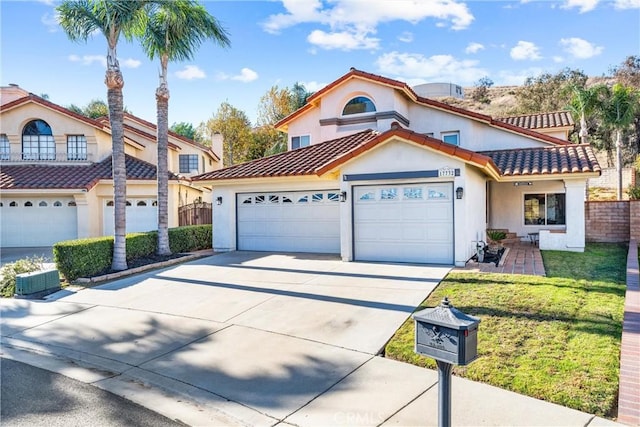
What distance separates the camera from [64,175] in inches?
857

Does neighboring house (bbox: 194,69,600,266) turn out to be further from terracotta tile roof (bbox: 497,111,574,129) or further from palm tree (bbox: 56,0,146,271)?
terracotta tile roof (bbox: 497,111,574,129)

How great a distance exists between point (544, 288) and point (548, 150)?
10599 mm

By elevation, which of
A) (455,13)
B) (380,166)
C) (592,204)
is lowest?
(592,204)

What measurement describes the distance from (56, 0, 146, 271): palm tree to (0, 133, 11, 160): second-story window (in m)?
13.6

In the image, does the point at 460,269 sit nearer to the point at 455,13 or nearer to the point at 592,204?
the point at 592,204

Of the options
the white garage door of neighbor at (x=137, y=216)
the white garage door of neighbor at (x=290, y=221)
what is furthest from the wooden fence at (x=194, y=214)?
the white garage door of neighbor at (x=290, y=221)

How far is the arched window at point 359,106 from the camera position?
19994mm

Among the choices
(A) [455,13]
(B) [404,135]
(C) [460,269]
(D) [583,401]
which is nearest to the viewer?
(D) [583,401]

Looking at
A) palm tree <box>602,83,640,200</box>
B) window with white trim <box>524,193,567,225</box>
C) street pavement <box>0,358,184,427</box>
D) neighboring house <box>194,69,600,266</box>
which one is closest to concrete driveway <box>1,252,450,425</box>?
street pavement <box>0,358,184,427</box>

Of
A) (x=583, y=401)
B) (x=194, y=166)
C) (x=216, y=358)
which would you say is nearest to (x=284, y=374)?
(x=216, y=358)

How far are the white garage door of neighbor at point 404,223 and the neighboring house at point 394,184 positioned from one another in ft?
0.10

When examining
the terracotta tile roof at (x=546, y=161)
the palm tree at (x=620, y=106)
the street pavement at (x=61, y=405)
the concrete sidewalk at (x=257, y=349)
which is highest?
the palm tree at (x=620, y=106)

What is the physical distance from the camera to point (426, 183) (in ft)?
42.0

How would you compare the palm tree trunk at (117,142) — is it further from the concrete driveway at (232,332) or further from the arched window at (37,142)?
the arched window at (37,142)
